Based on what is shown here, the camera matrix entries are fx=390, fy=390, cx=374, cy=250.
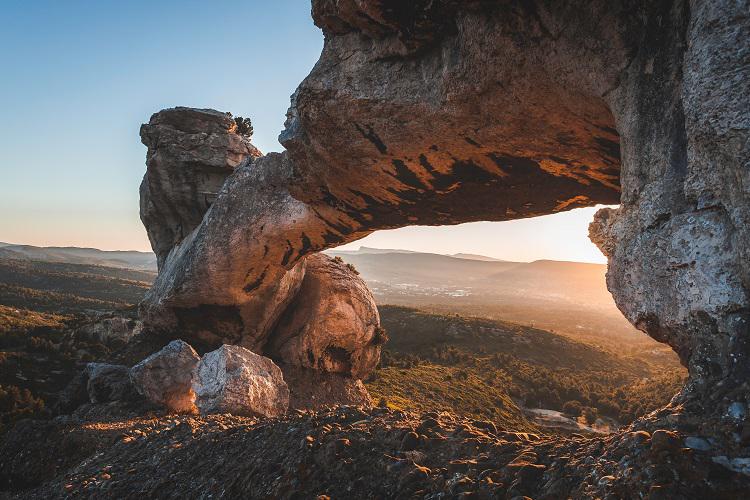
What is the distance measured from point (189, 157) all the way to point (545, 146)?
16184 millimetres

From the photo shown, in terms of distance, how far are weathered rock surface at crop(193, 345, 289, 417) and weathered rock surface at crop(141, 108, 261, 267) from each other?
9.91 m

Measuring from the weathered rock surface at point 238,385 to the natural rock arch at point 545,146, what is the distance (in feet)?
16.3

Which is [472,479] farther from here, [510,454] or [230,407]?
[230,407]

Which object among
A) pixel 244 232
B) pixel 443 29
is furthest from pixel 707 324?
pixel 244 232

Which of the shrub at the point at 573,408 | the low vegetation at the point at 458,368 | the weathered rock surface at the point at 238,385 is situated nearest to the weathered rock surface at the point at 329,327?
the low vegetation at the point at 458,368

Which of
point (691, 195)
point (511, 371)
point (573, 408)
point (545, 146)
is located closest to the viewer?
point (691, 195)

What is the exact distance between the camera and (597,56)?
234 inches

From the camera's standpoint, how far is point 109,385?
43.6 ft

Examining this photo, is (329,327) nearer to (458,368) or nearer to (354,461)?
(354,461)

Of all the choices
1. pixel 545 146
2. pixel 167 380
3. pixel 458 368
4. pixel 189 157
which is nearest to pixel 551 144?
pixel 545 146

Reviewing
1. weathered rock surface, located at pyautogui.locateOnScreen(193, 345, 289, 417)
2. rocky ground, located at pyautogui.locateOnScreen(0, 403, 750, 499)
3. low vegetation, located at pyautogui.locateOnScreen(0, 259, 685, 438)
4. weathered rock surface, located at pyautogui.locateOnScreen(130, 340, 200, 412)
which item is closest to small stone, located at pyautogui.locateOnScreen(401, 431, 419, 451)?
rocky ground, located at pyautogui.locateOnScreen(0, 403, 750, 499)

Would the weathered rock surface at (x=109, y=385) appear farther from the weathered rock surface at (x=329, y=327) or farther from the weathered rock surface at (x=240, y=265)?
the weathered rock surface at (x=329, y=327)

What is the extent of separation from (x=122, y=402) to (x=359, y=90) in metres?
12.1

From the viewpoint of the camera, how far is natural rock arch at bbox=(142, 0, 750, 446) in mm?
3965
